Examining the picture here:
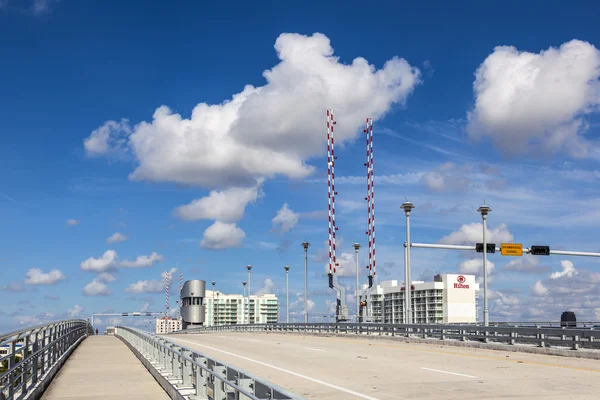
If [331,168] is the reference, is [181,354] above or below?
below

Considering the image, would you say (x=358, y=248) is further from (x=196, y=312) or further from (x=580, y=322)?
(x=196, y=312)

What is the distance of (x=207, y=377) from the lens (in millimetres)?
12602

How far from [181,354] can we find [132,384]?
3.41m

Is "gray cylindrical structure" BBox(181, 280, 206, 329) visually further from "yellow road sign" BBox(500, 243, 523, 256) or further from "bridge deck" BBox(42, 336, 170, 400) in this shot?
"bridge deck" BBox(42, 336, 170, 400)

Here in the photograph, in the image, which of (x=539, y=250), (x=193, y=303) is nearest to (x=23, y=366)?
(x=539, y=250)

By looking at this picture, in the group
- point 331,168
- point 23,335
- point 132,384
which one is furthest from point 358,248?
point 23,335

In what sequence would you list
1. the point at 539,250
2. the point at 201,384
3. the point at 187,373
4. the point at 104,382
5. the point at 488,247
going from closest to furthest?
the point at 201,384, the point at 187,373, the point at 104,382, the point at 488,247, the point at 539,250

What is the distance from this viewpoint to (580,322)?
164 ft

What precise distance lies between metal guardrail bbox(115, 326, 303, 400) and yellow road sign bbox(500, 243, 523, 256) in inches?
1093

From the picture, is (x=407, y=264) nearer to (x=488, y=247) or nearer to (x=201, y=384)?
(x=488, y=247)

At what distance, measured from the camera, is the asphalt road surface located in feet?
48.0

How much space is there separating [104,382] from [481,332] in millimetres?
22928

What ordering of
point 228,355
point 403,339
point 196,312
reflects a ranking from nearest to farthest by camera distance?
point 228,355 → point 403,339 → point 196,312

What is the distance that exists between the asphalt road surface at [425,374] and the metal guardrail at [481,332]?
1.27 meters
